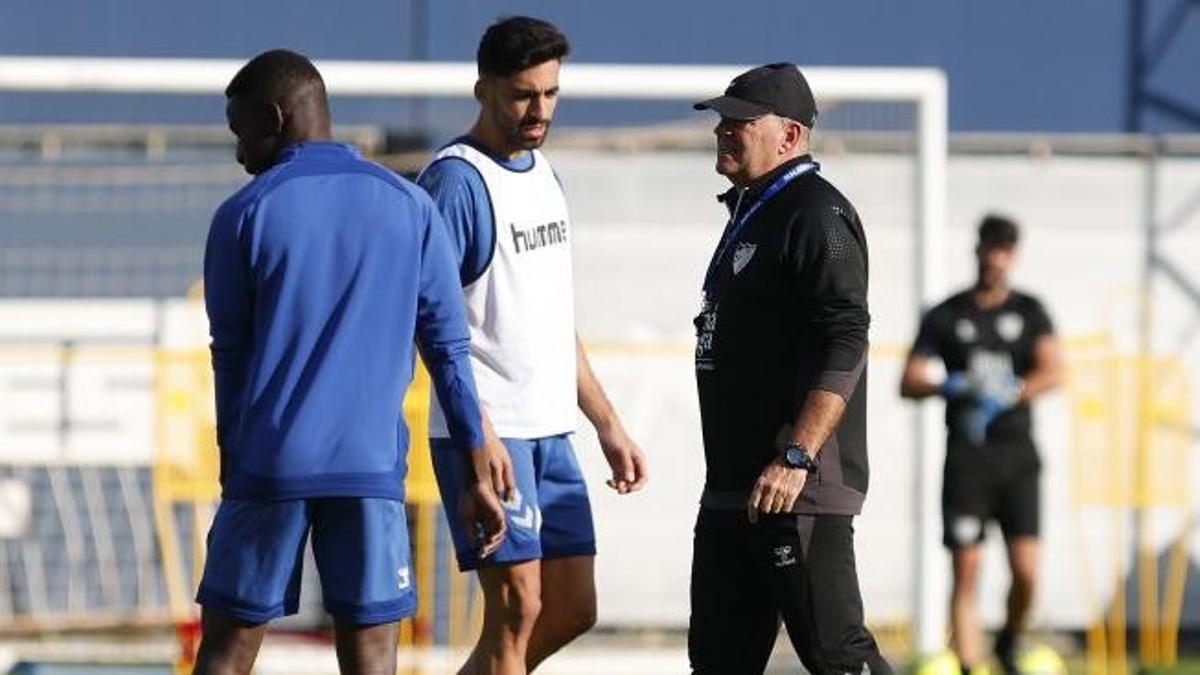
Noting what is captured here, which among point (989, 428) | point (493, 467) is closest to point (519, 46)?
point (493, 467)

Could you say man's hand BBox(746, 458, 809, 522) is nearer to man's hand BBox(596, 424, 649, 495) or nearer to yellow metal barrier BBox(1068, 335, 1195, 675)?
man's hand BBox(596, 424, 649, 495)

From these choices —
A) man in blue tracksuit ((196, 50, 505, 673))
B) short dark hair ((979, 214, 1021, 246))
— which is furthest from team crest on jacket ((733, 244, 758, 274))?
short dark hair ((979, 214, 1021, 246))

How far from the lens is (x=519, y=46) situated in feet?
23.4

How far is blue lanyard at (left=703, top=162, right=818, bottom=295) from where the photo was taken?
6.60m

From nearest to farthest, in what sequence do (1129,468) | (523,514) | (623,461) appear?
(523,514) → (623,461) → (1129,468)

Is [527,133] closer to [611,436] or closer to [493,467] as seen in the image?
Result: [611,436]

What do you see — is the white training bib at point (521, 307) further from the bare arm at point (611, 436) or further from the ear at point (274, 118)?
the ear at point (274, 118)

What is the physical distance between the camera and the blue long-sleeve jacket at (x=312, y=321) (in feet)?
19.1

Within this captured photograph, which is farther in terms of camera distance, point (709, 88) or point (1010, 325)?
point (1010, 325)

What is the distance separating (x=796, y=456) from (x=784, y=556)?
12.1 inches

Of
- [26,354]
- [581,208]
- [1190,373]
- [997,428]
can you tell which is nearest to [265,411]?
[997,428]

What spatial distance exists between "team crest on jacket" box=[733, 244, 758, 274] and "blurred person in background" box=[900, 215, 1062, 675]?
16.5ft

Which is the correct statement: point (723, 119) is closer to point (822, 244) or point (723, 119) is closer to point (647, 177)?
point (822, 244)

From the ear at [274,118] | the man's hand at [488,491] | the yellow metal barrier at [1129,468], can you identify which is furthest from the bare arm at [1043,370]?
the ear at [274,118]
